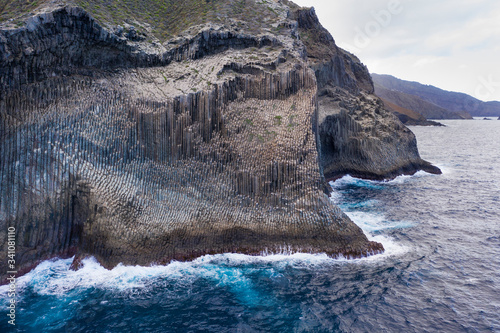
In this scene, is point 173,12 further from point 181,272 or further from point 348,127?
point 348,127

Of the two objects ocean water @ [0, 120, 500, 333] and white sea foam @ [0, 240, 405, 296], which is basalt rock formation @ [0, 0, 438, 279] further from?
ocean water @ [0, 120, 500, 333]

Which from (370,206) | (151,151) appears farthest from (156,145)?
(370,206)

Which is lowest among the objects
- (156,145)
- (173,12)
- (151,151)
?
(151,151)

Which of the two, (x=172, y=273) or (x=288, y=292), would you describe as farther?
(x=172, y=273)

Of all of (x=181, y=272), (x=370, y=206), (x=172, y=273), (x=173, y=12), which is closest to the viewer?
(x=172, y=273)

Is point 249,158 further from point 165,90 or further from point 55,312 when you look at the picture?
point 55,312

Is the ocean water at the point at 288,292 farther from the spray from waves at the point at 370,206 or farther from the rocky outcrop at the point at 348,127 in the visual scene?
the rocky outcrop at the point at 348,127
